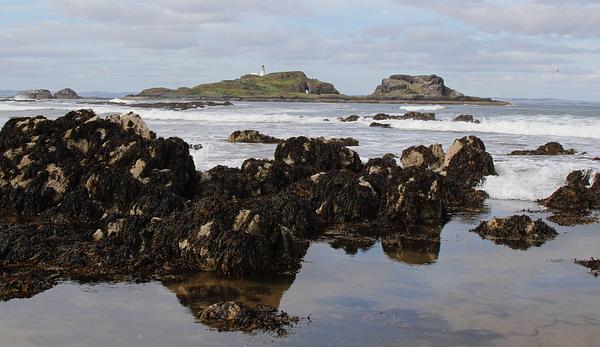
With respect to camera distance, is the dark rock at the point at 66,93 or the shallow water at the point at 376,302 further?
the dark rock at the point at 66,93

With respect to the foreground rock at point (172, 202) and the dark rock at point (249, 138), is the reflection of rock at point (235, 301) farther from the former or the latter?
the dark rock at point (249, 138)

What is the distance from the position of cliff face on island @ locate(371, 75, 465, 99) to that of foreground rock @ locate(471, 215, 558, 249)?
12181 cm

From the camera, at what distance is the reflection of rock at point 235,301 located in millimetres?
6418

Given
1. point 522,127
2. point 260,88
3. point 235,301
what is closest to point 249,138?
point 235,301

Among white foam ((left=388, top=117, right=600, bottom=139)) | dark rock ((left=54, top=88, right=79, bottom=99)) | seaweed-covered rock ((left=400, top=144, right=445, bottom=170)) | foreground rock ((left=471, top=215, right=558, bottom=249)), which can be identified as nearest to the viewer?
foreground rock ((left=471, top=215, right=558, bottom=249))

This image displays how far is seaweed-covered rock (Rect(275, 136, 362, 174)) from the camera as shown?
16.8m

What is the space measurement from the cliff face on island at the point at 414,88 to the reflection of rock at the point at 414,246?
122 m

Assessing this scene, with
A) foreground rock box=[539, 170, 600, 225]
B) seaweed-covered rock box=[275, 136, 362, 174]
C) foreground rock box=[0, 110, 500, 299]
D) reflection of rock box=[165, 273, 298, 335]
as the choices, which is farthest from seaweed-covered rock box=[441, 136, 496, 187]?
reflection of rock box=[165, 273, 298, 335]

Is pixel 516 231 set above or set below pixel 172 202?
below

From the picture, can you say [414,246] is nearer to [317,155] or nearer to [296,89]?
[317,155]

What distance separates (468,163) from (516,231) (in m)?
6.61

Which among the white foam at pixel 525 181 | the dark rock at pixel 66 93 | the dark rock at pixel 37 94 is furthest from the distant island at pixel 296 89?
the white foam at pixel 525 181

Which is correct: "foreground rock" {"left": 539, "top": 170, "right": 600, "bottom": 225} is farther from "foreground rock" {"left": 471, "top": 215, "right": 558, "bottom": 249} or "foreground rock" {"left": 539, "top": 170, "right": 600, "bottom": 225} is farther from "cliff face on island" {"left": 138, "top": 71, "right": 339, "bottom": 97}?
"cliff face on island" {"left": 138, "top": 71, "right": 339, "bottom": 97}

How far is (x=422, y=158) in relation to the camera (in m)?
18.9
